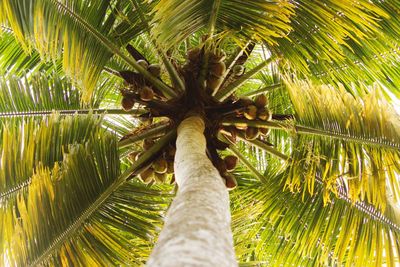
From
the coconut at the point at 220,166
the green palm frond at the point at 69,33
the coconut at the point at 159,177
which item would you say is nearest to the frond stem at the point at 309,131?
the coconut at the point at 220,166

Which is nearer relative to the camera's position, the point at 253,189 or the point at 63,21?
the point at 63,21

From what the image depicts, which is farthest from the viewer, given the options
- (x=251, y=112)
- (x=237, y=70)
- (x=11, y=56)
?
(x=11, y=56)

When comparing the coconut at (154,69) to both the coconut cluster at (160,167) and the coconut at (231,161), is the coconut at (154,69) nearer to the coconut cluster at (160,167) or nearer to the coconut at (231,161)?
the coconut cluster at (160,167)

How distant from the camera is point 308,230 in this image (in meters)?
3.95

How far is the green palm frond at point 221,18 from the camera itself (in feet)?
9.60

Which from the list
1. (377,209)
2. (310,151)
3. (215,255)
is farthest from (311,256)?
(215,255)

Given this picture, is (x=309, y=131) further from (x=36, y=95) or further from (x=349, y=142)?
(x=36, y=95)

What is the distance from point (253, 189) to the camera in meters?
4.90

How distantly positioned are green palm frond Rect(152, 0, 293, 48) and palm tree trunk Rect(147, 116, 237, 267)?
2.32 ft

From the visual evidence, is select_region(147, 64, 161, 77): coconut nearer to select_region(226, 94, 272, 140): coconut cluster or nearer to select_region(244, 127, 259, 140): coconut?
select_region(226, 94, 272, 140): coconut cluster

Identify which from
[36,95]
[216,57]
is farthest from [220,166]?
[36,95]

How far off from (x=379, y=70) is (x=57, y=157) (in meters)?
2.47

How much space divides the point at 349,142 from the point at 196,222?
2.02 meters

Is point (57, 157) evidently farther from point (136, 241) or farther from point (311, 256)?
point (311, 256)
